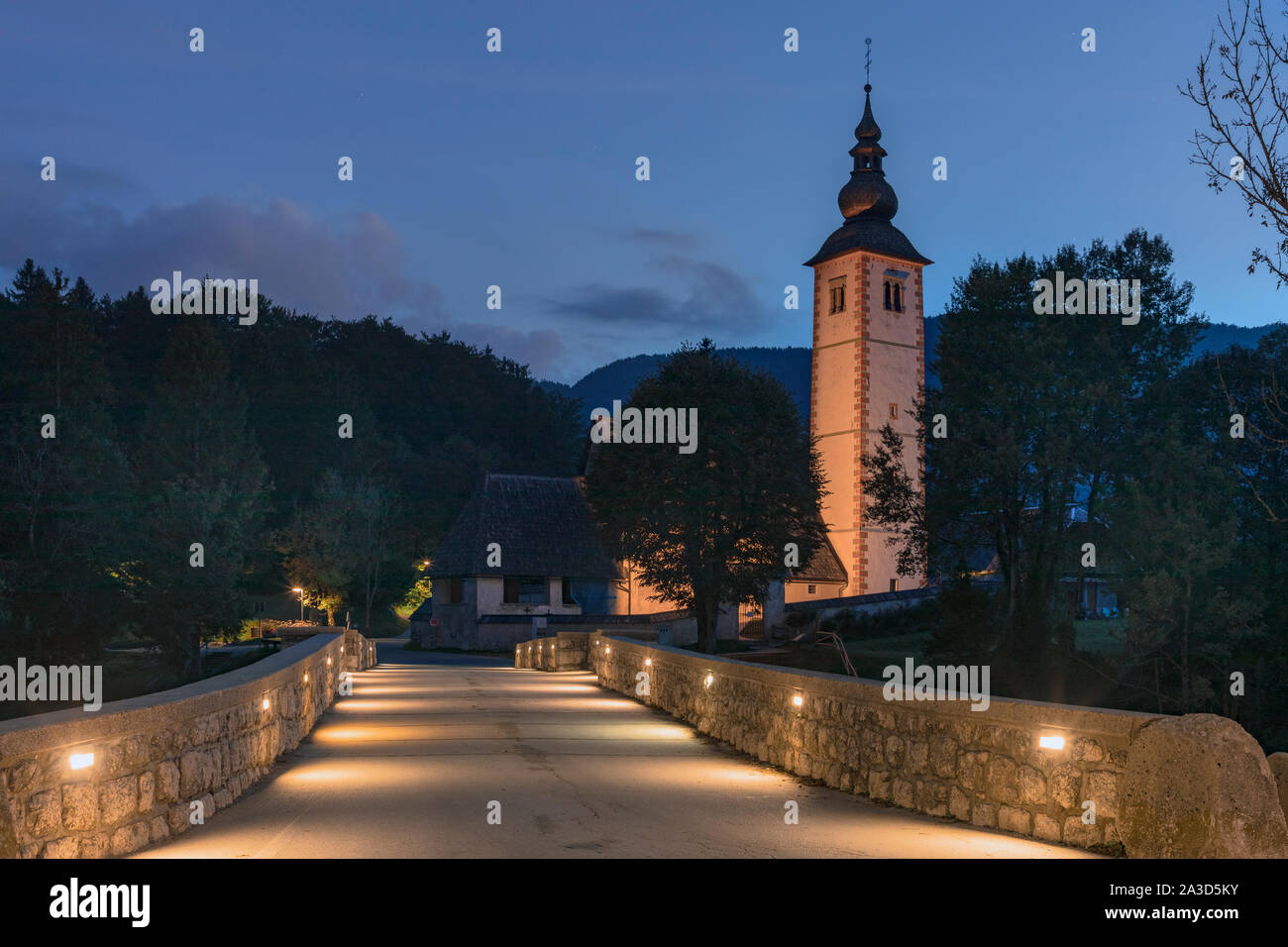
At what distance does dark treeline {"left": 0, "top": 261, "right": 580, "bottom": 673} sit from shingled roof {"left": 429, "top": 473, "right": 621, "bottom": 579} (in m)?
10.9

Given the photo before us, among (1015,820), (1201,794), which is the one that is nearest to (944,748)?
(1015,820)

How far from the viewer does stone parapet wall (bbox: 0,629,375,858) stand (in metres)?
6.72

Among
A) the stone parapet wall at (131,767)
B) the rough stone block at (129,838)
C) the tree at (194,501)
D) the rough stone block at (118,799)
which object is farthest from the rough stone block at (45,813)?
the tree at (194,501)

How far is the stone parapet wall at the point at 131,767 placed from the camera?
672 centimetres

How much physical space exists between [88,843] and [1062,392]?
3589 centimetres

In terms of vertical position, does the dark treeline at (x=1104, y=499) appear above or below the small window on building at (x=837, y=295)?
below

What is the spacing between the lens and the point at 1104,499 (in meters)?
40.1

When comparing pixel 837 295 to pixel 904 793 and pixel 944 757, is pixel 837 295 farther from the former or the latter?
pixel 944 757

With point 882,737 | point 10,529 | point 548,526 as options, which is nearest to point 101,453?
point 10,529

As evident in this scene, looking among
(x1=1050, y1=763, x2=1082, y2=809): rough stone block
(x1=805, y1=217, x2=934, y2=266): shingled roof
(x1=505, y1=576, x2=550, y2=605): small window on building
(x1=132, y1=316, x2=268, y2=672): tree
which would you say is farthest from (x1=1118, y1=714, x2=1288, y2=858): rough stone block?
(x1=805, y1=217, x2=934, y2=266): shingled roof

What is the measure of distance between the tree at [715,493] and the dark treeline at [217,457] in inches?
918

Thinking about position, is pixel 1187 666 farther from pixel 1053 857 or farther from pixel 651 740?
pixel 1053 857

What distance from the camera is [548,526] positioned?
57531 mm

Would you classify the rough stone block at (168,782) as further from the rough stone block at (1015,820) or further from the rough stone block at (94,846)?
the rough stone block at (1015,820)
